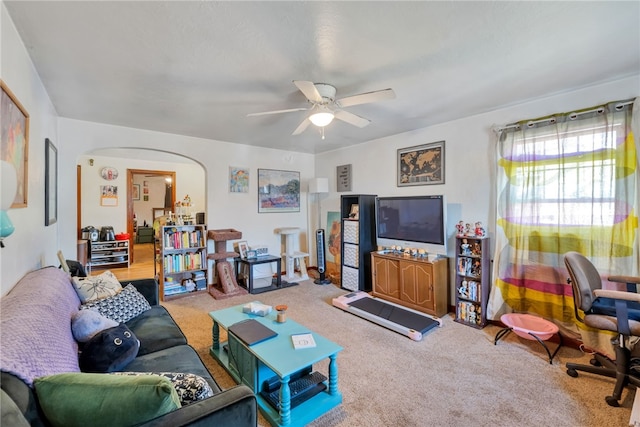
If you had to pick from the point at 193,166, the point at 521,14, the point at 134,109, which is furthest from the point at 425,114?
the point at 193,166

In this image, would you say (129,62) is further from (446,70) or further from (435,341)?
(435,341)

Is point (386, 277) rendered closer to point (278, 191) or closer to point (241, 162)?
point (278, 191)

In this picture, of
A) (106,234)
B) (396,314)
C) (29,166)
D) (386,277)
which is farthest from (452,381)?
(106,234)

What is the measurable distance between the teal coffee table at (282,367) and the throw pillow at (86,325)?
808 millimetres

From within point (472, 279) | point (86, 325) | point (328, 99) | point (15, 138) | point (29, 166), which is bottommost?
point (472, 279)

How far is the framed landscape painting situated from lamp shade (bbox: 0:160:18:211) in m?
3.91

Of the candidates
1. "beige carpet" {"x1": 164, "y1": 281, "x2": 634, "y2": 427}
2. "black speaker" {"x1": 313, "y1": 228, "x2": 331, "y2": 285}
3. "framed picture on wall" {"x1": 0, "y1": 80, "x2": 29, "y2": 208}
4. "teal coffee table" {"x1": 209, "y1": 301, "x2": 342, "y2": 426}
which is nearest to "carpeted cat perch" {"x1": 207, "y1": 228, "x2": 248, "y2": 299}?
"beige carpet" {"x1": 164, "y1": 281, "x2": 634, "y2": 427}

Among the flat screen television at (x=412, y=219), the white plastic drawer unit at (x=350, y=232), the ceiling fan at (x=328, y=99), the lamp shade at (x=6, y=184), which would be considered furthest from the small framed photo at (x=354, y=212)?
the lamp shade at (x=6, y=184)

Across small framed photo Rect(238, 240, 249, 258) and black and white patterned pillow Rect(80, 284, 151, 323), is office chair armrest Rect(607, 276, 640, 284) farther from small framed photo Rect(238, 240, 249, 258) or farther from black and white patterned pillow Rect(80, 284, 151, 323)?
small framed photo Rect(238, 240, 249, 258)

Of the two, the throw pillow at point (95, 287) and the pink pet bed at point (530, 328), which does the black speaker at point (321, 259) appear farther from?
the throw pillow at point (95, 287)

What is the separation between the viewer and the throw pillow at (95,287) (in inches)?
82.2

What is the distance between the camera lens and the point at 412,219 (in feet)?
12.2

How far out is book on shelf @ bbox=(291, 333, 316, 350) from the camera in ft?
Result: 6.14

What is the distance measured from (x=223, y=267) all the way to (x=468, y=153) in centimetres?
379
